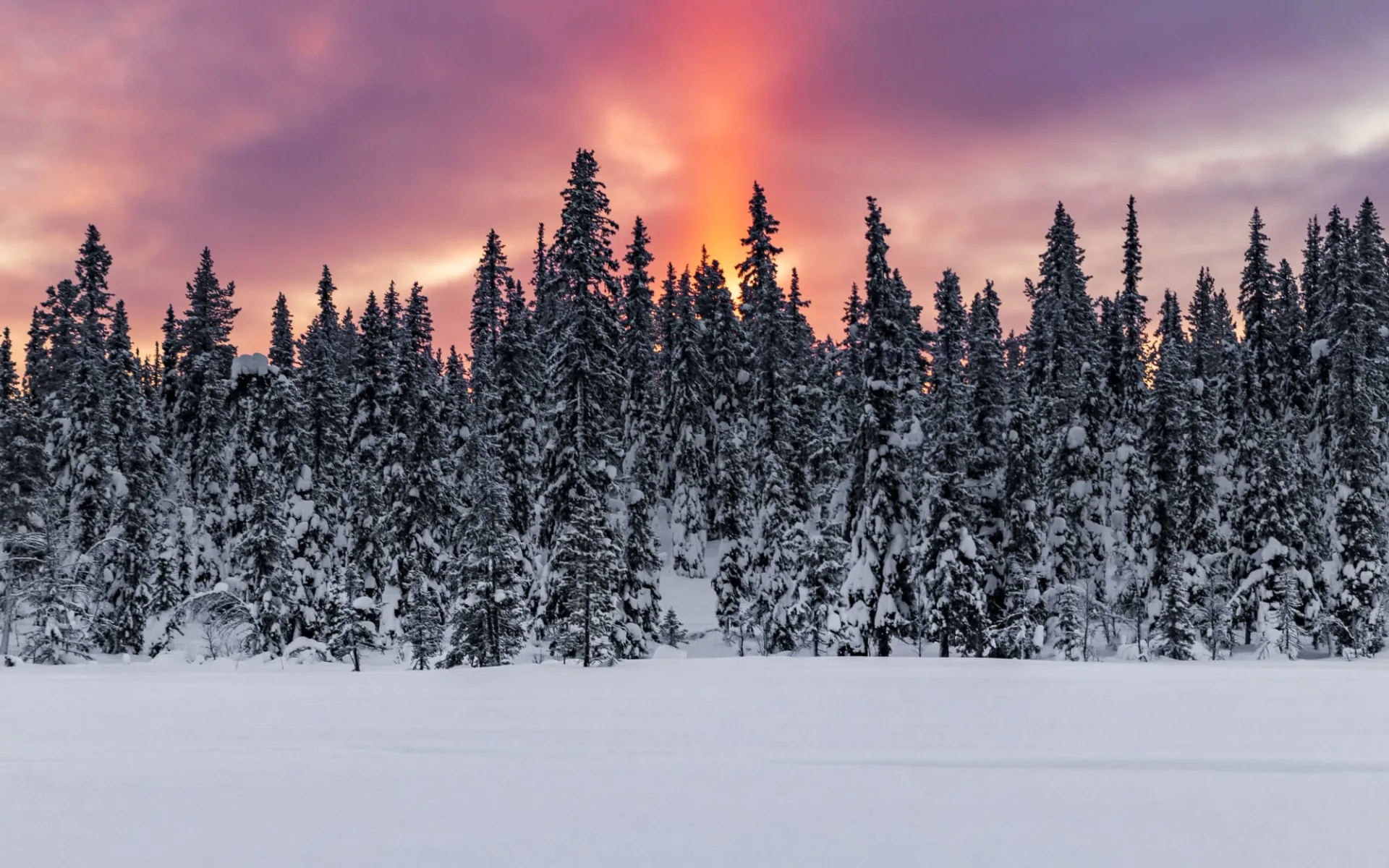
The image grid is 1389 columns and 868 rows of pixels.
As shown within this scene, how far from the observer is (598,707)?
13.7 meters

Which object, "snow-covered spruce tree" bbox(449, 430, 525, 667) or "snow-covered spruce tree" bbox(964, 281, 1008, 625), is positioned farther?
"snow-covered spruce tree" bbox(964, 281, 1008, 625)

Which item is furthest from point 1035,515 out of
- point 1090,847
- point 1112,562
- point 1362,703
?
point 1090,847

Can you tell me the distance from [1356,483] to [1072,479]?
12106 mm

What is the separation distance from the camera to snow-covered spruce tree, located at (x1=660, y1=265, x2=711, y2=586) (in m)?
59.3

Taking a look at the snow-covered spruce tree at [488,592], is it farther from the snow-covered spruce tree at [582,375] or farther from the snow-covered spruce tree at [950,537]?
the snow-covered spruce tree at [950,537]

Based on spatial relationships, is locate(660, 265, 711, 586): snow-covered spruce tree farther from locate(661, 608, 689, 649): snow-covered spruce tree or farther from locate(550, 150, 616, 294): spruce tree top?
locate(550, 150, 616, 294): spruce tree top

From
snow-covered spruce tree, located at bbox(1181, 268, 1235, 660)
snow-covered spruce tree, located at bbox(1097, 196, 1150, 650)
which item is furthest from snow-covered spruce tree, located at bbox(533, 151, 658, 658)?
snow-covered spruce tree, located at bbox(1181, 268, 1235, 660)

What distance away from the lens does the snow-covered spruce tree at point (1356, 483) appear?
129 feet

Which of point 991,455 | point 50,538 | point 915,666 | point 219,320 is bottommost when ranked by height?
point 915,666

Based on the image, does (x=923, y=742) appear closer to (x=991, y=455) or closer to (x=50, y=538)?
(x=991, y=455)

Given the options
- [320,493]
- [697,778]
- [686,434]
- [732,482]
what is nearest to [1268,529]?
[732,482]

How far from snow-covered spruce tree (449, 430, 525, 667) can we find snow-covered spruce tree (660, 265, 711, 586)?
27696mm

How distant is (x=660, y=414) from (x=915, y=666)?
43125mm

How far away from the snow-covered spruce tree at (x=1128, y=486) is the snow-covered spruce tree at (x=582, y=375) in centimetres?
2525
